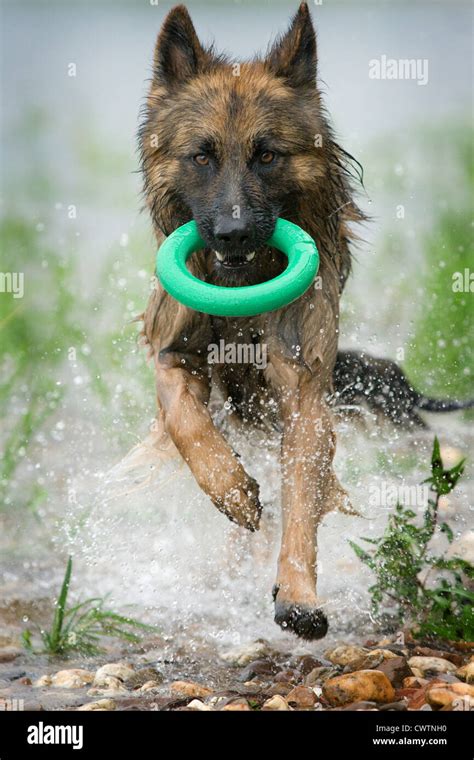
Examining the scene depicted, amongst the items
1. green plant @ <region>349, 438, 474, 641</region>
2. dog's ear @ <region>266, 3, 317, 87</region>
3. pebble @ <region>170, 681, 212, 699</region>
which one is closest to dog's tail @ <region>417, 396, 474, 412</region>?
green plant @ <region>349, 438, 474, 641</region>

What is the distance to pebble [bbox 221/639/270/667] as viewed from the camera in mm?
5336

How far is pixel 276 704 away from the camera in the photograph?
4.48m

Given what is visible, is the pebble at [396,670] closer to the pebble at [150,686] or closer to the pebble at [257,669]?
the pebble at [257,669]

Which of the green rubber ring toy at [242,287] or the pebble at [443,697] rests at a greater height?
the green rubber ring toy at [242,287]

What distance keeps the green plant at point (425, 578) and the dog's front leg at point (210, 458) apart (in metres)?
0.64

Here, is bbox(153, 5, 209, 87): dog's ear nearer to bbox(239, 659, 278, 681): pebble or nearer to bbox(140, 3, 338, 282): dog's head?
bbox(140, 3, 338, 282): dog's head

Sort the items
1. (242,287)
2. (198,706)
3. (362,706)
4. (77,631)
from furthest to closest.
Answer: (77,631) → (242,287) → (198,706) → (362,706)

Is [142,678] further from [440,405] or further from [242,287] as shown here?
[440,405]

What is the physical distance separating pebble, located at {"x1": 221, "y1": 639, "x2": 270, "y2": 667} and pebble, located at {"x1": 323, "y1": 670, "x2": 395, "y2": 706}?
88 centimetres

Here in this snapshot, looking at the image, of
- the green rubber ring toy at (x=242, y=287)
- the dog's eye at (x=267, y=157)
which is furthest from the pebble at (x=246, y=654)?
the dog's eye at (x=267, y=157)

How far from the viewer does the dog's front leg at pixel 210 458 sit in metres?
4.98

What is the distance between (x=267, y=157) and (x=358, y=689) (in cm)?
240

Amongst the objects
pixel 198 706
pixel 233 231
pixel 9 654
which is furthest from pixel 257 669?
pixel 233 231
